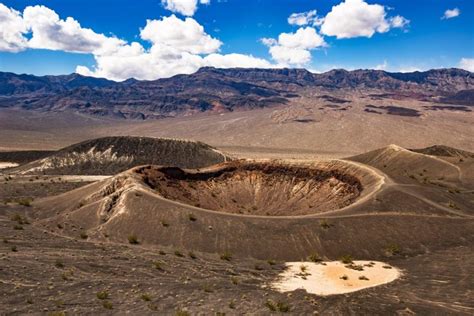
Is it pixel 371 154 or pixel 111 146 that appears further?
pixel 111 146

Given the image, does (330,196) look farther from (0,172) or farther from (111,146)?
(0,172)

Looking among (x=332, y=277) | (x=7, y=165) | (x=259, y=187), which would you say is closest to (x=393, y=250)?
(x=332, y=277)

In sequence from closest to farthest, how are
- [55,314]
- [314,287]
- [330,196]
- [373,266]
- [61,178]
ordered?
1. [55,314]
2. [314,287]
3. [373,266]
4. [330,196]
5. [61,178]

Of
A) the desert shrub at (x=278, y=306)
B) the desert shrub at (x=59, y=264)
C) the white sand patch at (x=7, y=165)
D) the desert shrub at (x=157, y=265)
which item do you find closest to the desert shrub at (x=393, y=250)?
the desert shrub at (x=278, y=306)

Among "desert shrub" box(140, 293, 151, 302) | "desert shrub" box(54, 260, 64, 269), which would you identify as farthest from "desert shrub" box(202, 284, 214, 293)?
"desert shrub" box(54, 260, 64, 269)

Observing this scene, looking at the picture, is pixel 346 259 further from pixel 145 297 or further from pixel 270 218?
pixel 145 297

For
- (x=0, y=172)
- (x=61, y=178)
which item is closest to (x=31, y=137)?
(x=0, y=172)

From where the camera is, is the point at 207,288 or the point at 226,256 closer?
the point at 207,288
